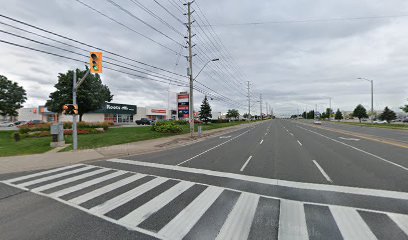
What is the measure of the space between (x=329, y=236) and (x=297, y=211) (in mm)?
961

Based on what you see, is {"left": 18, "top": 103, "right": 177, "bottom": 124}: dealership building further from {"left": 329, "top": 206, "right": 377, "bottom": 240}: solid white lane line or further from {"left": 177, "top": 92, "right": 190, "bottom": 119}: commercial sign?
{"left": 329, "top": 206, "right": 377, "bottom": 240}: solid white lane line

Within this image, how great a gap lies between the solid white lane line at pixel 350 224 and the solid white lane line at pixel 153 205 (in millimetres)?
3569

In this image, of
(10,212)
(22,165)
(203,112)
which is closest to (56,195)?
(10,212)

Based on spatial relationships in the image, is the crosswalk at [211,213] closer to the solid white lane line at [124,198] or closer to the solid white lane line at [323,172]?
the solid white lane line at [124,198]

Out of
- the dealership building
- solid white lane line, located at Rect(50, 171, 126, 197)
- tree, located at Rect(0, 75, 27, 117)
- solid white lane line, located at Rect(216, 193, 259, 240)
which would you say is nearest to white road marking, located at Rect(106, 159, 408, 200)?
solid white lane line, located at Rect(216, 193, 259, 240)

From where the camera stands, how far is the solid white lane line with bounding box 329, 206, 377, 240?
347 centimetres

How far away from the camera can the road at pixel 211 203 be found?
12.2ft

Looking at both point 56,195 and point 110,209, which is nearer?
point 110,209

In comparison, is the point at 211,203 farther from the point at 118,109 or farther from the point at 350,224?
the point at 118,109

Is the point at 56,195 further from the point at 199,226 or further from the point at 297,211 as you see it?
the point at 297,211

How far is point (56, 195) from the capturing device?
577 cm

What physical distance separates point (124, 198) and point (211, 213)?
2410 mm

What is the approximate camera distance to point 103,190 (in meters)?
6.07

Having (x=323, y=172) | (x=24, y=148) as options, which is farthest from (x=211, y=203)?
(x=24, y=148)
